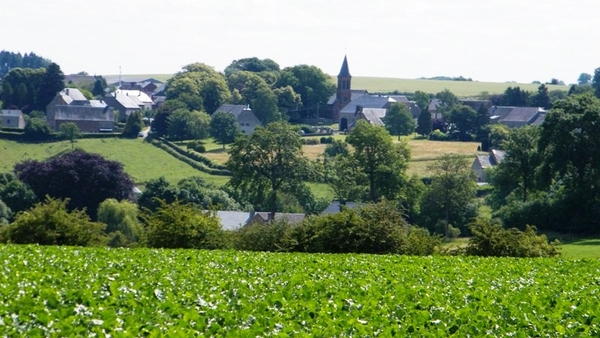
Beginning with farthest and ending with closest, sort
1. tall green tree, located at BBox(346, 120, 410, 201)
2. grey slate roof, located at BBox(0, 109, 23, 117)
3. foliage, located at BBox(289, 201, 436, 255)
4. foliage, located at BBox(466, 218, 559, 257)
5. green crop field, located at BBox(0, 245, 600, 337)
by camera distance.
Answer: grey slate roof, located at BBox(0, 109, 23, 117)
tall green tree, located at BBox(346, 120, 410, 201)
foliage, located at BBox(289, 201, 436, 255)
foliage, located at BBox(466, 218, 559, 257)
green crop field, located at BBox(0, 245, 600, 337)

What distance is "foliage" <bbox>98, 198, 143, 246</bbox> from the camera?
68.0 meters

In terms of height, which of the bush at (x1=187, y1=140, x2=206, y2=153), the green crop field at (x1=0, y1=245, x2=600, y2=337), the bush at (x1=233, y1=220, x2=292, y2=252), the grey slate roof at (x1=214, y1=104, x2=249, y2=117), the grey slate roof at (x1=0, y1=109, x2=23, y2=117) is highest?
the green crop field at (x1=0, y1=245, x2=600, y2=337)

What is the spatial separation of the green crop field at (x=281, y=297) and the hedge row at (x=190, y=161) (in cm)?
6861

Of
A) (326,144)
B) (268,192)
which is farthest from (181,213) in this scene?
(326,144)

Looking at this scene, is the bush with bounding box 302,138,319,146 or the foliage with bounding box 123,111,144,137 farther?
the foliage with bounding box 123,111,144,137

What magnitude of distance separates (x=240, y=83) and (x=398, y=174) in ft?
365

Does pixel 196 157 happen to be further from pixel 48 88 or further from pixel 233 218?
pixel 48 88

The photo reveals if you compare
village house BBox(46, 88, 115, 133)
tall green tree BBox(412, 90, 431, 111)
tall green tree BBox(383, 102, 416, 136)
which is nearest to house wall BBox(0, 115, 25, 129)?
village house BBox(46, 88, 115, 133)

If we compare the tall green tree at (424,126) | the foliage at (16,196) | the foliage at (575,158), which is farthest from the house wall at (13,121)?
the foliage at (575,158)

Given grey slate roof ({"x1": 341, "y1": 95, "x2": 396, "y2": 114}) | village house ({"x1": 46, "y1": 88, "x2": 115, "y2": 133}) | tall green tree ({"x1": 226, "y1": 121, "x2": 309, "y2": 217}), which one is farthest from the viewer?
grey slate roof ({"x1": 341, "y1": 95, "x2": 396, "y2": 114})

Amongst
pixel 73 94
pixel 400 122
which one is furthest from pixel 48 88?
pixel 400 122

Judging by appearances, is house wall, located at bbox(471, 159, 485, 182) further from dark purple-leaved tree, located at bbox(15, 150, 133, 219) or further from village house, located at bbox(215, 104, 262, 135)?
village house, located at bbox(215, 104, 262, 135)

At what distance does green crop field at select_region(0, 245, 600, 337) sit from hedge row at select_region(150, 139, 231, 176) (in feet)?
225

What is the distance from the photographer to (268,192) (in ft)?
252
